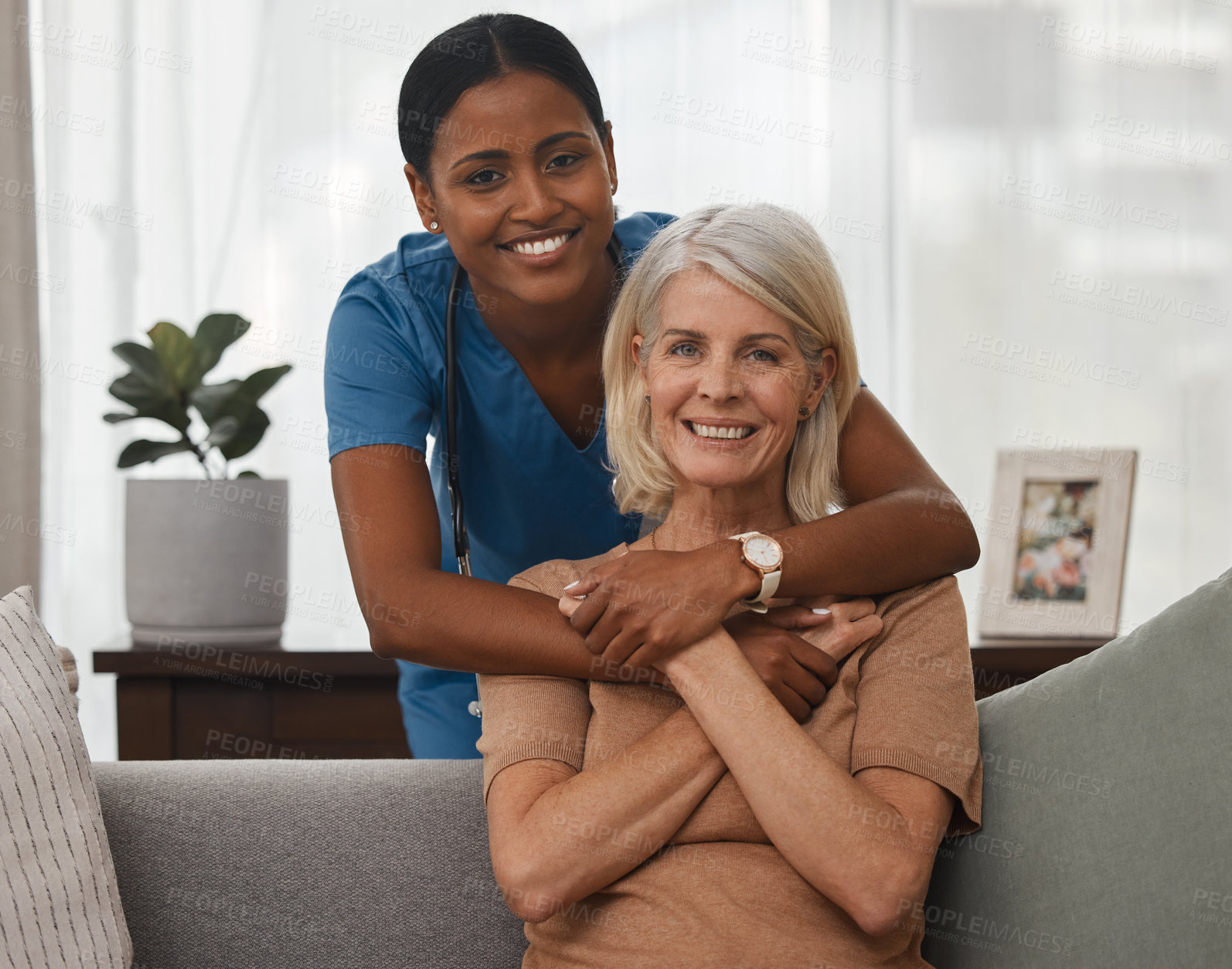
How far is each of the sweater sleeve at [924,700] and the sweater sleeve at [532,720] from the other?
11.9 inches

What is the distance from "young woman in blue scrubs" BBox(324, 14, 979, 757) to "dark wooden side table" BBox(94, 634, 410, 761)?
32 centimetres

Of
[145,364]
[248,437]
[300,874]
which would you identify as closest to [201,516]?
[248,437]

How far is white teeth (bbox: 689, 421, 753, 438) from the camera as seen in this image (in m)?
1.29

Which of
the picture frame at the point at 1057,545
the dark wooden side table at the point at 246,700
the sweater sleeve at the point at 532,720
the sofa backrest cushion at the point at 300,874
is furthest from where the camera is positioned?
the picture frame at the point at 1057,545

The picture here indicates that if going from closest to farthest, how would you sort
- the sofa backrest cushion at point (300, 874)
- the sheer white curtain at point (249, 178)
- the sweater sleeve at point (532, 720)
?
the sweater sleeve at point (532, 720) < the sofa backrest cushion at point (300, 874) < the sheer white curtain at point (249, 178)

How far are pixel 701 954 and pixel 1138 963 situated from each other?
43 cm

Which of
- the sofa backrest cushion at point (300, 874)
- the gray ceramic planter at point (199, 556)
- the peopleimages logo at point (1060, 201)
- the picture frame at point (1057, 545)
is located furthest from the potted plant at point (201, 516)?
the peopleimages logo at point (1060, 201)

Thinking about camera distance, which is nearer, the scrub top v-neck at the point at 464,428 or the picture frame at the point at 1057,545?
the scrub top v-neck at the point at 464,428

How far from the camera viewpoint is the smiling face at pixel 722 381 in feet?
4.17

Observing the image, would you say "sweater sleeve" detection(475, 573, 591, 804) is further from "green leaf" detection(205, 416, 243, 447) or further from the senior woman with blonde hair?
"green leaf" detection(205, 416, 243, 447)

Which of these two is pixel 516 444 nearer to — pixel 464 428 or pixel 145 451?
pixel 464 428

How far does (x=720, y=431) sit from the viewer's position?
4.24 ft

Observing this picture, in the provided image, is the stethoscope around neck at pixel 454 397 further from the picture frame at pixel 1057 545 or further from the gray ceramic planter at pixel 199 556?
the picture frame at pixel 1057 545

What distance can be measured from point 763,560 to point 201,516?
1258 millimetres
